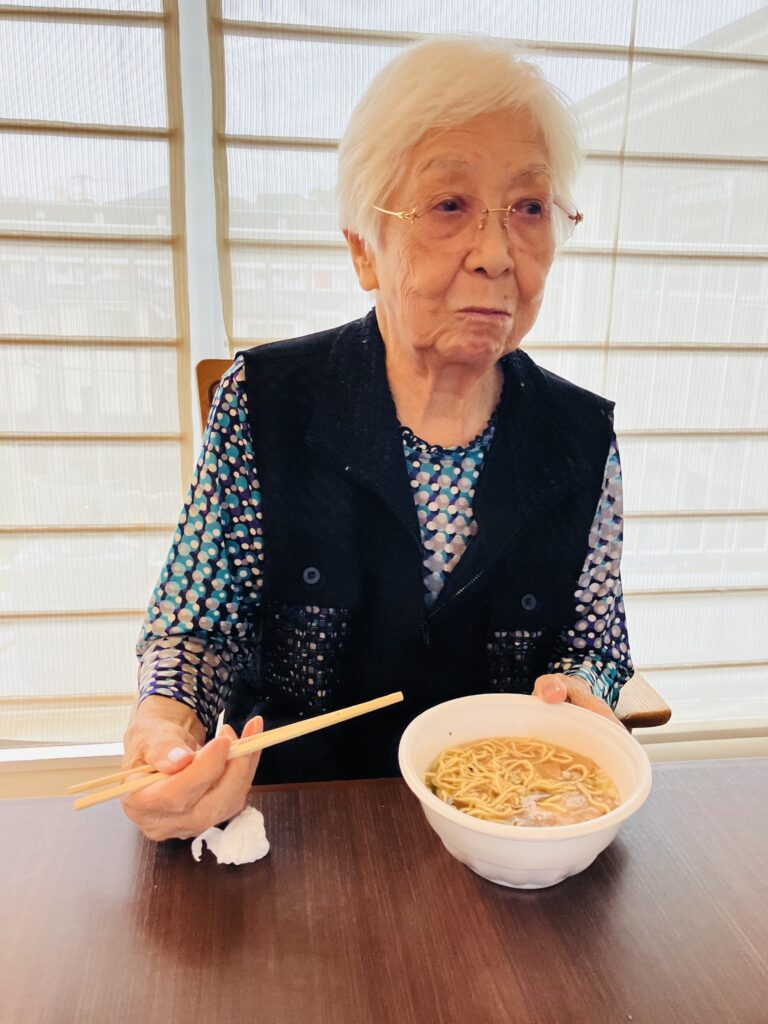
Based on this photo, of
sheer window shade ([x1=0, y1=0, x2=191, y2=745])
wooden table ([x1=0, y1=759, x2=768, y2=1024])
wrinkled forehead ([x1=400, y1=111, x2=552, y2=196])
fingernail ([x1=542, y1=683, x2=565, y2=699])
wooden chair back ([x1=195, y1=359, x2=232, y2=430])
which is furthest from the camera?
sheer window shade ([x1=0, y1=0, x2=191, y2=745])

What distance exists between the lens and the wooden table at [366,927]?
69cm

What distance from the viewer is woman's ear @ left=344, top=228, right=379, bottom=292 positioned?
1.25 meters

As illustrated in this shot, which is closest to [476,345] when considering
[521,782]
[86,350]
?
[521,782]

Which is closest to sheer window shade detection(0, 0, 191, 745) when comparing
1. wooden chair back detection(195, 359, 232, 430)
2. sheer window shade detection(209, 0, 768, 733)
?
sheer window shade detection(209, 0, 768, 733)

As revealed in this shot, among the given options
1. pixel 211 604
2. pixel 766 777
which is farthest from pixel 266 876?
pixel 766 777

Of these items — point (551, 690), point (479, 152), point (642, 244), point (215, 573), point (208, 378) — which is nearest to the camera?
point (551, 690)

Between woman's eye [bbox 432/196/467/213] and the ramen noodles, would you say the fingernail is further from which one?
woman's eye [bbox 432/196/467/213]

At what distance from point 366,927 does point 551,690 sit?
382mm

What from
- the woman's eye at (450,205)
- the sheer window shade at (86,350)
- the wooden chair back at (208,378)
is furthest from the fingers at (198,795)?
the sheer window shade at (86,350)

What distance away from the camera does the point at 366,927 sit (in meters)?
0.77

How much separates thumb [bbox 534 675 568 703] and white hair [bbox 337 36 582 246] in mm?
750

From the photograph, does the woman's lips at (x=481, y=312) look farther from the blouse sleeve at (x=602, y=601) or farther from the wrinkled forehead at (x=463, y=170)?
the blouse sleeve at (x=602, y=601)

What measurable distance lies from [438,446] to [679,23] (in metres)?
1.99

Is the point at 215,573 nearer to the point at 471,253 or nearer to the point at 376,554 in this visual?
the point at 376,554
